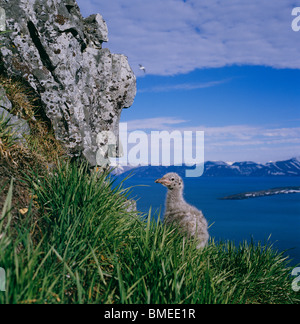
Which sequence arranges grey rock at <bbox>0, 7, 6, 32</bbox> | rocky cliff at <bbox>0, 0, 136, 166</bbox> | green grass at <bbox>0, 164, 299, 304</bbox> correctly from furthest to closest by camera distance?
1. rocky cliff at <bbox>0, 0, 136, 166</bbox>
2. grey rock at <bbox>0, 7, 6, 32</bbox>
3. green grass at <bbox>0, 164, 299, 304</bbox>

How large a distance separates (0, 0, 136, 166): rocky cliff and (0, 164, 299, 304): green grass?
1406mm

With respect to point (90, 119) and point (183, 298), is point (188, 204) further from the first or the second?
point (183, 298)

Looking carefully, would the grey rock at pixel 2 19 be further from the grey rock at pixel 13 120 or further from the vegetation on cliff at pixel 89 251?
the grey rock at pixel 13 120

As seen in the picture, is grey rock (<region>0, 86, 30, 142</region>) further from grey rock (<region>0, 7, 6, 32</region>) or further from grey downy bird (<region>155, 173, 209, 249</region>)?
grey downy bird (<region>155, 173, 209, 249</region>)

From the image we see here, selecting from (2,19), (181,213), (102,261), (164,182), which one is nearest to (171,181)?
(164,182)

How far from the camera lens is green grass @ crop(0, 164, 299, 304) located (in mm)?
3162

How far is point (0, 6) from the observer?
6391 mm

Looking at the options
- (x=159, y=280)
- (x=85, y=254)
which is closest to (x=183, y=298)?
(x=159, y=280)

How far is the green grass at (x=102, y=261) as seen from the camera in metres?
3.16

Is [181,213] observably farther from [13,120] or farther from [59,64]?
[59,64]

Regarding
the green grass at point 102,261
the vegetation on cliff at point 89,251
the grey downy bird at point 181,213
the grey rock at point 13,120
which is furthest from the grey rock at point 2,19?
the grey downy bird at point 181,213

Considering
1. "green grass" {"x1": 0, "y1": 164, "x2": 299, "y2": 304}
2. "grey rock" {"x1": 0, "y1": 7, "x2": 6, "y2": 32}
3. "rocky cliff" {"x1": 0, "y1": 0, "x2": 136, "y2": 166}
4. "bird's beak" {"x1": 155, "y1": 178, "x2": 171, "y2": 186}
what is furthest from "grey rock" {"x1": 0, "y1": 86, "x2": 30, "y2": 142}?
"bird's beak" {"x1": 155, "y1": 178, "x2": 171, "y2": 186}
